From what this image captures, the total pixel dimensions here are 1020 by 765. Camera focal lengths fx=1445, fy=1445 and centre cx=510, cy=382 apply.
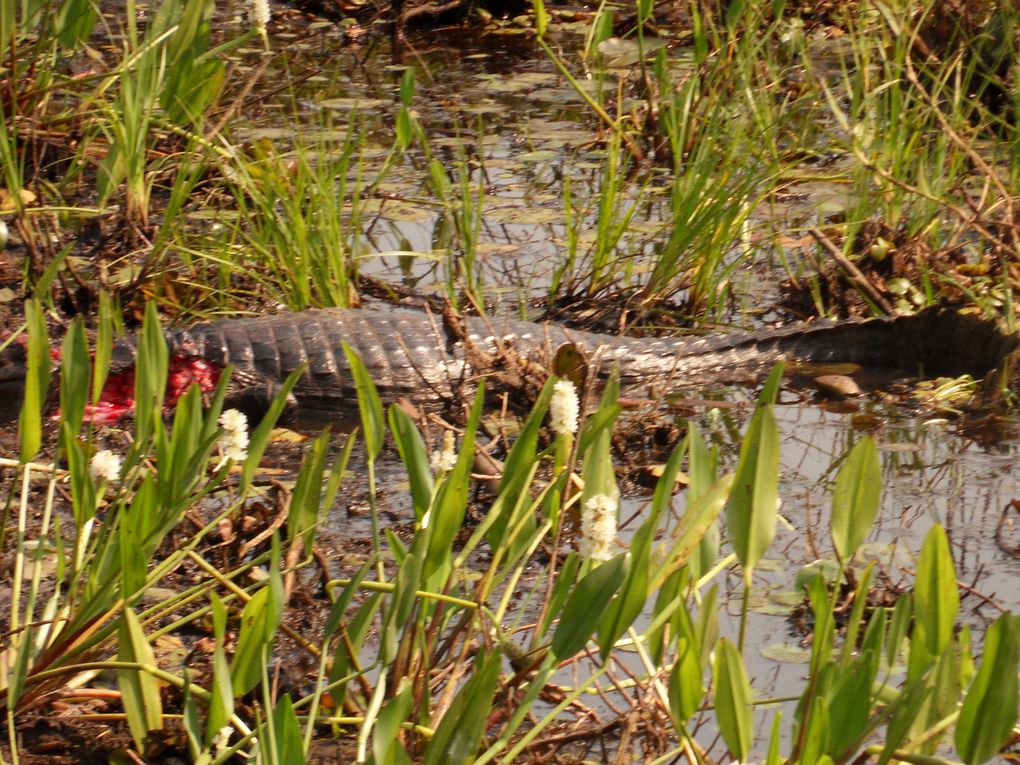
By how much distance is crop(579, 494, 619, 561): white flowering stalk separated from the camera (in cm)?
186

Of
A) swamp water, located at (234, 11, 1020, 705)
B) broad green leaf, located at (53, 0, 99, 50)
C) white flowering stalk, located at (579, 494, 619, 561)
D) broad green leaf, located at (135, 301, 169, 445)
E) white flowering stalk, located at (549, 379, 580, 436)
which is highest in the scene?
broad green leaf, located at (53, 0, 99, 50)

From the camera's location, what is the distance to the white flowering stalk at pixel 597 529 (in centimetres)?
186

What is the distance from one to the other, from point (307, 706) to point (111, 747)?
0.99 ft

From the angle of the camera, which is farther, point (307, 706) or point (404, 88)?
point (404, 88)

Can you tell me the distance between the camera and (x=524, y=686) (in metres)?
2.22

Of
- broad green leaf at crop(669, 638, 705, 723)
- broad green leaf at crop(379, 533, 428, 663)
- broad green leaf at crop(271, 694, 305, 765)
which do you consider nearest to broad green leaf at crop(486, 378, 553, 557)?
broad green leaf at crop(379, 533, 428, 663)

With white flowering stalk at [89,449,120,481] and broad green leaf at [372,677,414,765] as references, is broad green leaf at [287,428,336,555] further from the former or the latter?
broad green leaf at [372,677,414,765]

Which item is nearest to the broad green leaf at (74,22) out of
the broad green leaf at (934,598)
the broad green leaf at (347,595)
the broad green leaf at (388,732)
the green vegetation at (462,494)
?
the green vegetation at (462,494)

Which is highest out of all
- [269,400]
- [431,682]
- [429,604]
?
[429,604]

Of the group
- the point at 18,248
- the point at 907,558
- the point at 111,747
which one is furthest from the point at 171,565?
the point at 18,248

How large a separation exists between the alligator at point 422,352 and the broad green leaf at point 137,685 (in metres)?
2.24

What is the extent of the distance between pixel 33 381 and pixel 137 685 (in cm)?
46

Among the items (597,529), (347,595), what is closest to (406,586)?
(347,595)

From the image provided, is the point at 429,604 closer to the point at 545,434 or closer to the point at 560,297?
the point at 545,434
